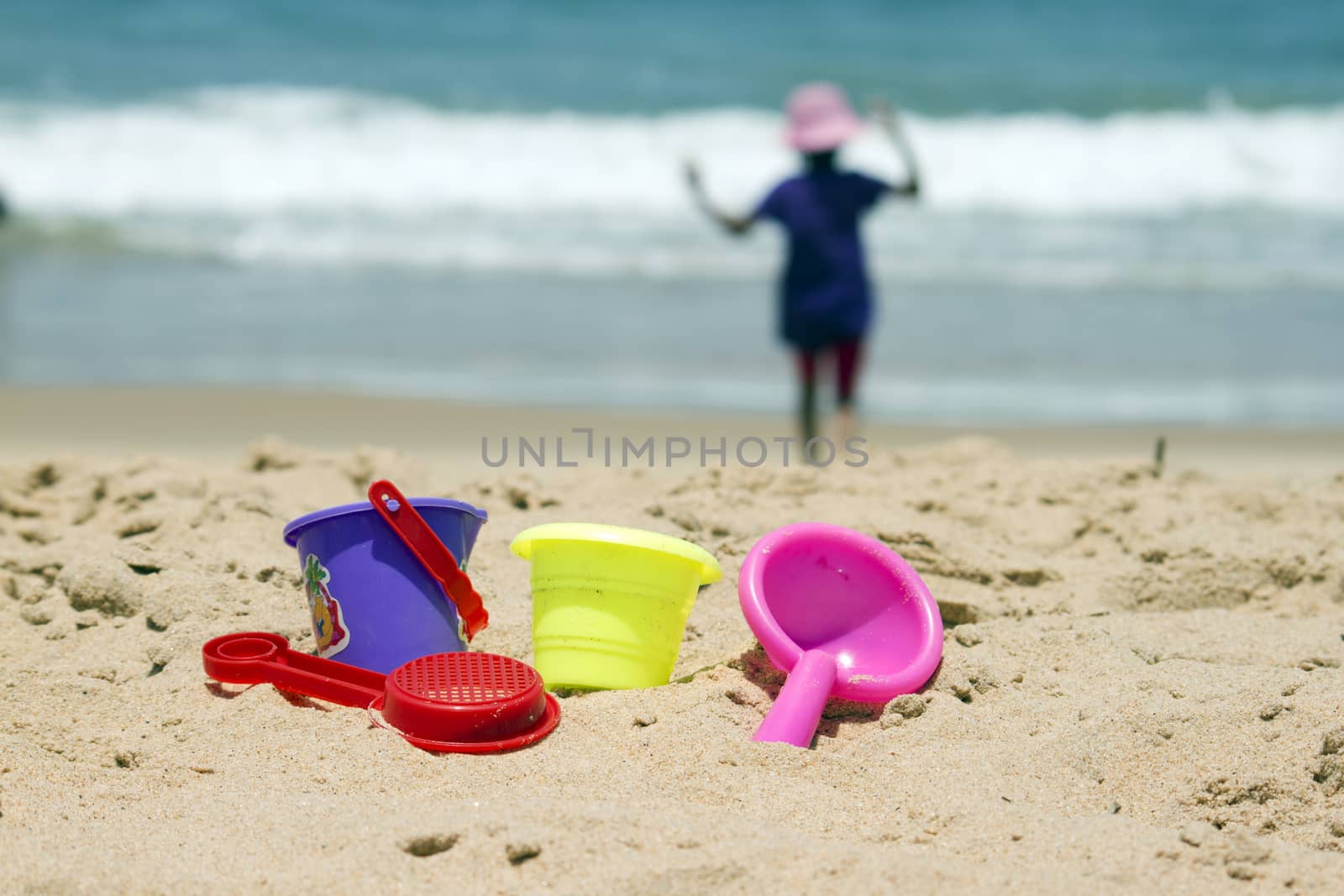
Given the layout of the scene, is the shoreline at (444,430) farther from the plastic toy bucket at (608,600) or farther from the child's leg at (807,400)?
the plastic toy bucket at (608,600)

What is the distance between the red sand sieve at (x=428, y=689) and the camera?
7.09 feet

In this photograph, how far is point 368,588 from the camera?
7.88 feet

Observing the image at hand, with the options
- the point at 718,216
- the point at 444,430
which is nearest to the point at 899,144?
the point at 718,216

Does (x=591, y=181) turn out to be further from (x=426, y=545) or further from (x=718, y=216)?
(x=426, y=545)

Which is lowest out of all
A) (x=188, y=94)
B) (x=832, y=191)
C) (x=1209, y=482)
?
(x=1209, y=482)

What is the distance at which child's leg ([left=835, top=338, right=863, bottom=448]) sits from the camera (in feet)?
15.9

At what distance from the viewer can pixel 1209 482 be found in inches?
150

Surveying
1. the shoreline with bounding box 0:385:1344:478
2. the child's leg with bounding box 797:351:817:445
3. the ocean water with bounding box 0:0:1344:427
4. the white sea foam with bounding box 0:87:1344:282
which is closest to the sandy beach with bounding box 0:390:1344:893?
the child's leg with bounding box 797:351:817:445

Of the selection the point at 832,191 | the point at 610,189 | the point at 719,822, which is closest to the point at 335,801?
the point at 719,822

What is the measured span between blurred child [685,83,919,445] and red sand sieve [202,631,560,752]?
2.67m

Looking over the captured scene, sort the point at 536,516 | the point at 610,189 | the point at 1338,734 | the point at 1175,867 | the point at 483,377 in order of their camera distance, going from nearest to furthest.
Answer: the point at 1175,867 < the point at 1338,734 < the point at 536,516 < the point at 483,377 < the point at 610,189

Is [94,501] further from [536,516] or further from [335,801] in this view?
[335,801]

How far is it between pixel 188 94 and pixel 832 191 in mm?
9872

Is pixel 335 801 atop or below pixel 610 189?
below
